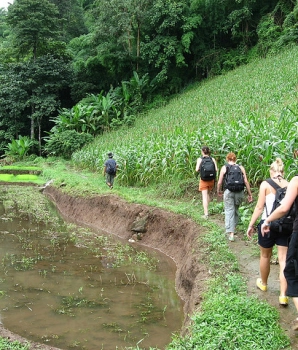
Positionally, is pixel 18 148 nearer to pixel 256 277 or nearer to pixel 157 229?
pixel 157 229

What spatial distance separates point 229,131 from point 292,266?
7.19 meters

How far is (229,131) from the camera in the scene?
11055mm

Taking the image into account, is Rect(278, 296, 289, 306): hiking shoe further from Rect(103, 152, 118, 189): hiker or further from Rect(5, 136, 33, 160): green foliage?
Rect(5, 136, 33, 160): green foliage

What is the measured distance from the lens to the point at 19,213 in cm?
1455

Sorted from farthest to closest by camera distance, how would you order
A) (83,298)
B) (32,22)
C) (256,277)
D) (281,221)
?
(32,22) < (83,298) < (256,277) < (281,221)

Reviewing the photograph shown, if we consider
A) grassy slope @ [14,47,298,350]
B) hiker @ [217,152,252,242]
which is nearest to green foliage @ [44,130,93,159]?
grassy slope @ [14,47,298,350]

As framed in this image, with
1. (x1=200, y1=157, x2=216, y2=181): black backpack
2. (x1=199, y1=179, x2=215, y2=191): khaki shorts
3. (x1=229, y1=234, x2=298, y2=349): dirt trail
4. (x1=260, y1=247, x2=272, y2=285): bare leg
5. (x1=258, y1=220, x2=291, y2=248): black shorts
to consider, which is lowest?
(x1=229, y1=234, x2=298, y2=349): dirt trail

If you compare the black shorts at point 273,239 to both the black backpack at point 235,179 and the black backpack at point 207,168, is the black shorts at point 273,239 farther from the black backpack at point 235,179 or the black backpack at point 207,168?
the black backpack at point 207,168

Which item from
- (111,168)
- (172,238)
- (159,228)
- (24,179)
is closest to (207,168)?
(172,238)

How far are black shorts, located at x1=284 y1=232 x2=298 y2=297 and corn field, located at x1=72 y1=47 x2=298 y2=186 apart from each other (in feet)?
4.48

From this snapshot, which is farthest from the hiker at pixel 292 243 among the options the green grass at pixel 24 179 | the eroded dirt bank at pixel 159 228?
the green grass at pixel 24 179

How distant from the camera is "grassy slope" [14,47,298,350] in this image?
434 centimetres

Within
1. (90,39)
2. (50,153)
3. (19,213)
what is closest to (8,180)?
(50,153)

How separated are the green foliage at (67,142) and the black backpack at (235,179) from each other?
2059 cm
